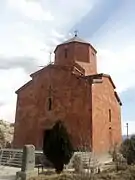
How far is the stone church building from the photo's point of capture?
2248 centimetres

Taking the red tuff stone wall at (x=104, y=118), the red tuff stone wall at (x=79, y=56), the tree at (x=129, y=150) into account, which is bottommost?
the tree at (x=129, y=150)

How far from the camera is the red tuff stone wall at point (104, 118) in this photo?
22.5 meters

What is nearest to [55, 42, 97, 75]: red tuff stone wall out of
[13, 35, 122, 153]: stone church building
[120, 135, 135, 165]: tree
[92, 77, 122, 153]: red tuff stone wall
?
[13, 35, 122, 153]: stone church building

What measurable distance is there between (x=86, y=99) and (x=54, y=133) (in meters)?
10.0

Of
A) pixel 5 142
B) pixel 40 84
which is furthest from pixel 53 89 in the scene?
pixel 5 142

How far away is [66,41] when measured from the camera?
95.7ft

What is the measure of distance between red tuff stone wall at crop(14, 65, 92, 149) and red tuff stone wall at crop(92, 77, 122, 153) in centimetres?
71

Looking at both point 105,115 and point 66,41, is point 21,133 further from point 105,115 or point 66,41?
point 66,41

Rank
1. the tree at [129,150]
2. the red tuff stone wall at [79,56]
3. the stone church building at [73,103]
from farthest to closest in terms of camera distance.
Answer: the red tuff stone wall at [79,56]
the stone church building at [73,103]
the tree at [129,150]

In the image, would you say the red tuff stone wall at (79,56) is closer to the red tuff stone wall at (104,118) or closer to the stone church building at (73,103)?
the stone church building at (73,103)

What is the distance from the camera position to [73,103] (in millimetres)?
23312

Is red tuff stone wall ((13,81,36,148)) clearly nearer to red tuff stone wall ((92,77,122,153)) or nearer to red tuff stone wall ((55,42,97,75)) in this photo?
red tuff stone wall ((55,42,97,75))

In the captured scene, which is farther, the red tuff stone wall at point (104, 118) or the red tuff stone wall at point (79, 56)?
the red tuff stone wall at point (79, 56)

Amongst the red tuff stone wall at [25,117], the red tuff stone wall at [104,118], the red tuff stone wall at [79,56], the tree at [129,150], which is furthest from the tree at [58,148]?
the red tuff stone wall at [79,56]
